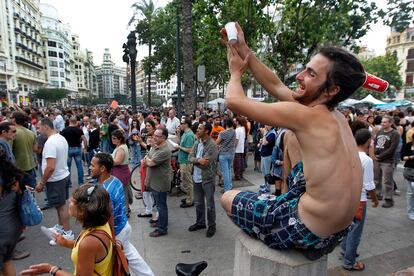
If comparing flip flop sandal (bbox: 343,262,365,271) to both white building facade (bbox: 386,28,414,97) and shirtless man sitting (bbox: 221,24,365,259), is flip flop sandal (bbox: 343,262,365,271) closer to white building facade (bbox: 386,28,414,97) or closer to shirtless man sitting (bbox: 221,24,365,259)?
shirtless man sitting (bbox: 221,24,365,259)

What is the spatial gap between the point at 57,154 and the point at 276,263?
4195 mm

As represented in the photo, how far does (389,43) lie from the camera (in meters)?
70.2

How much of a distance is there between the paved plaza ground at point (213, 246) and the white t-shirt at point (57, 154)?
1.16m

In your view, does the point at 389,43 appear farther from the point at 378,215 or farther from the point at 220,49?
the point at 378,215

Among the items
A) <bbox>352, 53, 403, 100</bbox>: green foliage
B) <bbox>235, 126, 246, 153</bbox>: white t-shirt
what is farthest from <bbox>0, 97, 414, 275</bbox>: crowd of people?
<bbox>352, 53, 403, 100</bbox>: green foliage

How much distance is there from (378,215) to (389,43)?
3166 inches

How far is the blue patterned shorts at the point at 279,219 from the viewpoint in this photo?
1.44 metres

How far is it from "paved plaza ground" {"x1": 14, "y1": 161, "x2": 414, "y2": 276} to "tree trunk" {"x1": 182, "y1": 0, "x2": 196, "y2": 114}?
6627mm

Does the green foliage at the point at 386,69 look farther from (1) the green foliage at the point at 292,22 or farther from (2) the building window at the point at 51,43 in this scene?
(2) the building window at the point at 51,43

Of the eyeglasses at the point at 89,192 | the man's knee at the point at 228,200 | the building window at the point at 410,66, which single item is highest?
the building window at the point at 410,66

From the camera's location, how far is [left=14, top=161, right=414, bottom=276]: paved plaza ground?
4.01 metres

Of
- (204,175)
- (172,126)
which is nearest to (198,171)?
(204,175)

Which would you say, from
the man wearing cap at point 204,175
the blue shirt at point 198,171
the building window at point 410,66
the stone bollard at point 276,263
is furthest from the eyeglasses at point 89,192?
the building window at point 410,66

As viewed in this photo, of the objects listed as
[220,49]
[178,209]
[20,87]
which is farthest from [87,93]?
[178,209]
